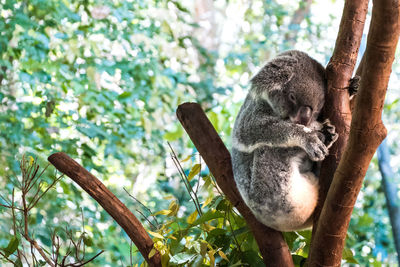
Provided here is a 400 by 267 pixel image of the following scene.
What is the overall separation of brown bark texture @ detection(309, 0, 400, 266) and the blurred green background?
2.17 ft

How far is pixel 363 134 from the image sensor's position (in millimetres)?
1302

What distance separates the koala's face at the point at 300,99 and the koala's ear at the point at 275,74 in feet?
0.07

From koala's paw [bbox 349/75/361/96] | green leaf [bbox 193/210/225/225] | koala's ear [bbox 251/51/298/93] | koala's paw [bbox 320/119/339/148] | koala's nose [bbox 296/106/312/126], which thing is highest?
koala's ear [bbox 251/51/298/93]

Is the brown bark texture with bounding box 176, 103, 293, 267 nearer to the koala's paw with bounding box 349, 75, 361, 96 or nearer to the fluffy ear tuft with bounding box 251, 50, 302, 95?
the fluffy ear tuft with bounding box 251, 50, 302, 95

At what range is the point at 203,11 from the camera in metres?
6.16

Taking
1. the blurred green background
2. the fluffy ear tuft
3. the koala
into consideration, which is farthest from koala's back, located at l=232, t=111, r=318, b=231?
the blurred green background

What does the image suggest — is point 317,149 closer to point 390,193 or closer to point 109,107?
point 390,193

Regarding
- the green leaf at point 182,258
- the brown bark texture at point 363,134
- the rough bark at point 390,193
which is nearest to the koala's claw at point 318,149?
the brown bark texture at point 363,134

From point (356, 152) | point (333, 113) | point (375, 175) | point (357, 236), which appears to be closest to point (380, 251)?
point (357, 236)

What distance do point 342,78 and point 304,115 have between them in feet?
0.64

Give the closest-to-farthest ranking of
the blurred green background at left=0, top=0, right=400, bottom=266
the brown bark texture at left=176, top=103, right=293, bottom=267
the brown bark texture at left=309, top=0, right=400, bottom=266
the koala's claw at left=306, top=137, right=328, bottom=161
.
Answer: the brown bark texture at left=309, top=0, right=400, bottom=266, the koala's claw at left=306, top=137, right=328, bottom=161, the brown bark texture at left=176, top=103, right=293, bottom=267, the blurred green background at left=0, top=0, right=400, bottom=266

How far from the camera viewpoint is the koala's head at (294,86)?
5.76ft

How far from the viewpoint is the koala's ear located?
183 centimetres

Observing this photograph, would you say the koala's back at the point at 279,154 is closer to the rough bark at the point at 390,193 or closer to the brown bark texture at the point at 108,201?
the brown bark texture at the point at 108,201
